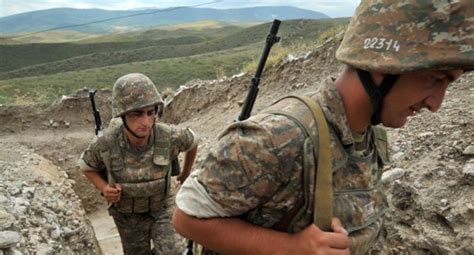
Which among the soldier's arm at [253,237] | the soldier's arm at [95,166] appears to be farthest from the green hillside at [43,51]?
the soldier's arm at [253,237]

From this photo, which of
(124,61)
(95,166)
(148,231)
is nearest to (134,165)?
(95,166)

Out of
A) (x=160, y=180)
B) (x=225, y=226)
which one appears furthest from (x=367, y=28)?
(x=160, y=180)

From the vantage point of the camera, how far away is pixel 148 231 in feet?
14.1

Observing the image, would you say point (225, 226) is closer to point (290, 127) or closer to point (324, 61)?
point (290, 127)

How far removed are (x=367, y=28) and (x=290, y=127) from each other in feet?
1.49

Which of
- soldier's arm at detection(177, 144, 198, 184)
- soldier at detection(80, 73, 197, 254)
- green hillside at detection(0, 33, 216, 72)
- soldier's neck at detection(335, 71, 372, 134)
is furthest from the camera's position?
green hillside at detection(0, 33, 216, 72)

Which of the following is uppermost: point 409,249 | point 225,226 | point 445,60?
point 445,60

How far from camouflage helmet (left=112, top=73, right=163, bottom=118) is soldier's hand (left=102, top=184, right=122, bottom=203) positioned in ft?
2.07

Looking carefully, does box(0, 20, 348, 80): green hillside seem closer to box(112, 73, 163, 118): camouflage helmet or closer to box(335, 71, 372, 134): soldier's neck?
box(112, 73, 163, 118): camouflage helmet

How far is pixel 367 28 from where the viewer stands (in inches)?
61.7

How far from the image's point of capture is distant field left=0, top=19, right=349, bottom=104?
28234 millimetres

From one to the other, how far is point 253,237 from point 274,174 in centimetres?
24

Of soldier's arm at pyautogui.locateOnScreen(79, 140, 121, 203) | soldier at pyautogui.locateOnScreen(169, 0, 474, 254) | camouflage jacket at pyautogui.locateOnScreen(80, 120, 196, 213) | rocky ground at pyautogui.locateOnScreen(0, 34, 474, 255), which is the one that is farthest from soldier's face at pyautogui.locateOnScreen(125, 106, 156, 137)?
soldier at pyautogui.locateOnScreen(169, 0, 474, 254)

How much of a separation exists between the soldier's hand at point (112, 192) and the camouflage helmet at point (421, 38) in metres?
2.81
